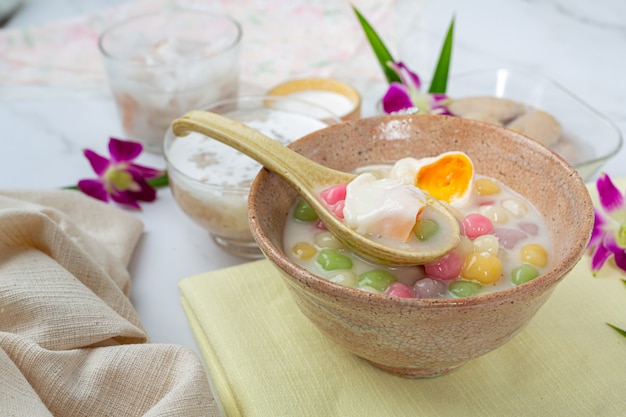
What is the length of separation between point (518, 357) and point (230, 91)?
1042mm

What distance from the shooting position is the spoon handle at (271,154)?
1152mm

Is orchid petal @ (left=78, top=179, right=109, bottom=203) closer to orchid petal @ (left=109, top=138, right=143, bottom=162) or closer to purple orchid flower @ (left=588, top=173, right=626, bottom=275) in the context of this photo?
orchid petal @ (left=109, top=138, right=143, bottom=162)

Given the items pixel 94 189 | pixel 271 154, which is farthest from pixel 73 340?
pixel 94 189

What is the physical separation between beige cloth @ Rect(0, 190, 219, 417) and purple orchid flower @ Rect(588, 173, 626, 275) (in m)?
0.68

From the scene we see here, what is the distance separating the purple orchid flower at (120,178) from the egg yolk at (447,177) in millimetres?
696

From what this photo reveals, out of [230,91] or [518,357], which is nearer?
[518,357]

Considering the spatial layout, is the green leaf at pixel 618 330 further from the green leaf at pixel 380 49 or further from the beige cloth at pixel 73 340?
the green leaf at pixel 380 49

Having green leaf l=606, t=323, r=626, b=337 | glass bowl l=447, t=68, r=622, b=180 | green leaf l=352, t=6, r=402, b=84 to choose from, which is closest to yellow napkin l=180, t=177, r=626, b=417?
green leaf l=606, t=323, r=626, b=337

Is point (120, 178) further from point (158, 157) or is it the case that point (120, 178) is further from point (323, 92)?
point (323, 92)

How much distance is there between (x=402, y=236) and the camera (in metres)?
1.08

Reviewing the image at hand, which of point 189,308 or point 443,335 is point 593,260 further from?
point 189,308

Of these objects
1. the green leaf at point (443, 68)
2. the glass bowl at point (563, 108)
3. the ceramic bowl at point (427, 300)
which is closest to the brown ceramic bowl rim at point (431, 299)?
the ceramic bowl at point (427, 300)

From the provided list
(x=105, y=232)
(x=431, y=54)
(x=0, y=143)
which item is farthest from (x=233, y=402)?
(x=431, y=54)

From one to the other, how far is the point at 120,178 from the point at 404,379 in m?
0.82
